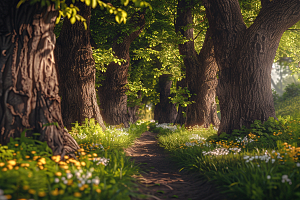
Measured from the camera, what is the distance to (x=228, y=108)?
692 centimetres

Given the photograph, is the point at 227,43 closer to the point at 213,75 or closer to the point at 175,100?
the point at 213,75

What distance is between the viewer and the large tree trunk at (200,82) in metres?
10.7

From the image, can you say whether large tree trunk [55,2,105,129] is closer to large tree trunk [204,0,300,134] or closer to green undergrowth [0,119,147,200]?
green undergrowth [0,119,147,200]

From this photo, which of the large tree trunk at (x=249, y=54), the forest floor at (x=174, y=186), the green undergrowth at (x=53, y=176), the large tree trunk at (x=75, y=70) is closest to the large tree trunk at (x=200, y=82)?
the large tree trunk at (x=249, y=54)

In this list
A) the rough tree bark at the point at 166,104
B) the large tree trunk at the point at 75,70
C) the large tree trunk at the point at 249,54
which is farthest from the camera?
the rough tree bark at the point at 166,104

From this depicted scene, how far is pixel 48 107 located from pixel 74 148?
101cm

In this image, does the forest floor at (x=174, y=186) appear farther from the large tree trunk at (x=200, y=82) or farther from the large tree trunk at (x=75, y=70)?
the large tree trunk at (x=200, y=82)

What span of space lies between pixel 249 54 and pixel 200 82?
4489 mm

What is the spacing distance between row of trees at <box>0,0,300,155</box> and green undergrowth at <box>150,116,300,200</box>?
0.61m

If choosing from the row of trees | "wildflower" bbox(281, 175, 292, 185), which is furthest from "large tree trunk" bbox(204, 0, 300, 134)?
"wildflower" bbox(281, 175, 292, 185)

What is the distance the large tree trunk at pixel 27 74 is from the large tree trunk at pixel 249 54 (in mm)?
5272

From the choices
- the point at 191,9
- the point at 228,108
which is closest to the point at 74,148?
the point at 228,108

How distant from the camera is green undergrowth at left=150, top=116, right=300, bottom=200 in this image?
8.91 feet

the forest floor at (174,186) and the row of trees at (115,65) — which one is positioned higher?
the row of trees at (115,65)
